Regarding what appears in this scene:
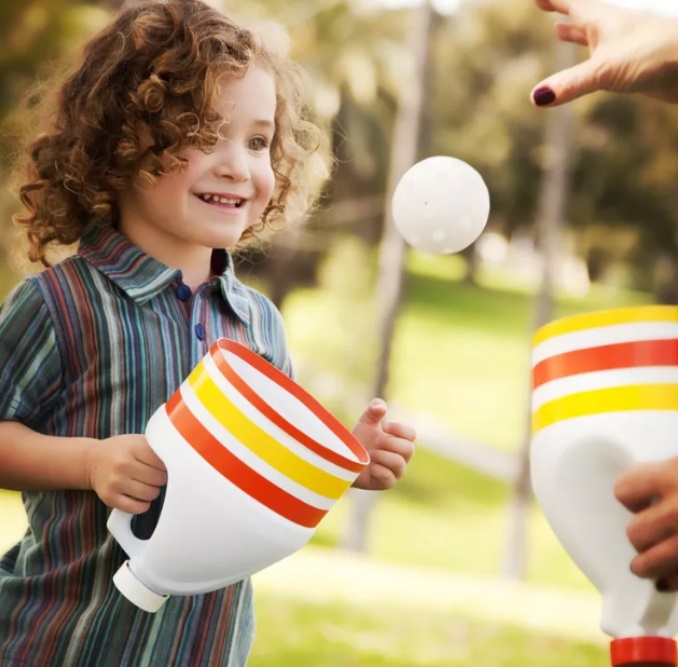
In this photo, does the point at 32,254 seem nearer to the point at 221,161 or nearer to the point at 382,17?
the point at 221,161

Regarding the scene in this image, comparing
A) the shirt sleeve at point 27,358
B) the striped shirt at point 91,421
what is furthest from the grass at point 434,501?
the shirt sleeve at point 27,358

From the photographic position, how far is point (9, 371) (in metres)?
1.24

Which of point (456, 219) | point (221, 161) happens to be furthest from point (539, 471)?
point (221, 161)

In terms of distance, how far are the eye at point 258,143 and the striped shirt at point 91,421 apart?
0.20 meters

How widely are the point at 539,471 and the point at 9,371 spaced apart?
0.63 m

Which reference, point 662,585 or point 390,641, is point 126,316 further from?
point 390,641

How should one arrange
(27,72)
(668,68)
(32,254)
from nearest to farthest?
(668,68) < (32,254) < (27,72)

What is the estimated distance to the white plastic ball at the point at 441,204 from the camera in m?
1.44

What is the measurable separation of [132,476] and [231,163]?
448 mm

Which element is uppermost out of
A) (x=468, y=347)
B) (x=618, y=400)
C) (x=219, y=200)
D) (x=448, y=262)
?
(x=448, y=262)

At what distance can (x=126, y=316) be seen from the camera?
4.33ft

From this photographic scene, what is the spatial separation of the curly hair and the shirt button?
0.15 meters

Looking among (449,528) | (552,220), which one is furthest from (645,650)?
(449,528)

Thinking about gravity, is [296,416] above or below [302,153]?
below
